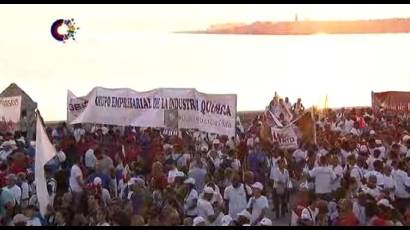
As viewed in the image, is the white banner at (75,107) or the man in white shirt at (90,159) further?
the white banner at (75,107)

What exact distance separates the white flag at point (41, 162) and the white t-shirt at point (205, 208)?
2032 mm

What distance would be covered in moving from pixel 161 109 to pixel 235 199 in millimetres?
6207

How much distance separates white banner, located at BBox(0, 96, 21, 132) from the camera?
1783 cm

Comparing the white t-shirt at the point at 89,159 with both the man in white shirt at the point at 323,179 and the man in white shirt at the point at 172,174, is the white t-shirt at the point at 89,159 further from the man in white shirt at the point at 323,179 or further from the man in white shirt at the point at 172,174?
the man in white shirt at the point at 323,179

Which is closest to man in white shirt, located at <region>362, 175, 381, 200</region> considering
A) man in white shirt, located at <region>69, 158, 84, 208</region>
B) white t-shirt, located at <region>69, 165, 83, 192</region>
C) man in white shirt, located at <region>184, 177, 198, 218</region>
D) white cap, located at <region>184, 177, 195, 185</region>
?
man in white shirt, located at <region>184, 177, 198, 218</region>

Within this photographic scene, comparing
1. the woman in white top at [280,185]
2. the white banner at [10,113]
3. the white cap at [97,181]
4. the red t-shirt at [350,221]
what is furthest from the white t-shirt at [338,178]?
the white banner at [10,113]

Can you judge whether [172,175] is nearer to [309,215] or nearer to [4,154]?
[309,215]

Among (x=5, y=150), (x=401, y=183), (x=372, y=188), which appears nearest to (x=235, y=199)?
(x=372, y=188)

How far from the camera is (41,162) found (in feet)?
36.5

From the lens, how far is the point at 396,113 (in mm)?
22156

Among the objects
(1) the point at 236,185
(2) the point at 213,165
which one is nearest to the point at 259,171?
(2) the point at 213,165

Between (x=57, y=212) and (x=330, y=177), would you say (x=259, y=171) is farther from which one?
(x=57, y=212)

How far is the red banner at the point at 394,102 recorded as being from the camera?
22.4 m

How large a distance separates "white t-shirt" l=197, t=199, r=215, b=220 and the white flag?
80.0 inches
